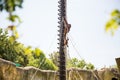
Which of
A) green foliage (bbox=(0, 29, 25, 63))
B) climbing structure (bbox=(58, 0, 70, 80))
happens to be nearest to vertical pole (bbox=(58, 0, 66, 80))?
climbing structure (bbox=(58, 0, 70, 80))

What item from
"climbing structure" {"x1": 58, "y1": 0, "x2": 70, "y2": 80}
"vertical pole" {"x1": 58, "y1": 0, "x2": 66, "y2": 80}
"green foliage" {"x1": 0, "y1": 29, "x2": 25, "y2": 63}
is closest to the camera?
"vertical pole" {"x1": 58, "y1": 0, "x2": 66, "y2": 80}

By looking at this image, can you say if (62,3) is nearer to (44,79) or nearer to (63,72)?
(63,72)

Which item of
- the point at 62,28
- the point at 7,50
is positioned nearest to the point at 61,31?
the point at 62,28

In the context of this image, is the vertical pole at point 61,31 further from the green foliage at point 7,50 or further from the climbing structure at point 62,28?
the green foliage at point 7,50

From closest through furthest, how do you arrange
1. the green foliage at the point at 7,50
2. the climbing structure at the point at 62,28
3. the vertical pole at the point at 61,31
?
1. the vertical pole at the point at 61,31
2. the climbing structure at the point at 62,28
3. the green foliage at the point at 7,50

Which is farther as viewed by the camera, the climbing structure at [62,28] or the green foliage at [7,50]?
the green foliage at [7,50]

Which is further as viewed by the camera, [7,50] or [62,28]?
[7,50]

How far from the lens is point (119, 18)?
121 cm

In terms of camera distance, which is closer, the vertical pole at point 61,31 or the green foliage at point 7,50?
the vertical pole at point 61,31

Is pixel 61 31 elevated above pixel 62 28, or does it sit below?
below

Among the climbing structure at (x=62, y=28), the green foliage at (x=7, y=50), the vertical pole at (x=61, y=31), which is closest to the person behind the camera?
the vertical pole at (x=61, y=31)

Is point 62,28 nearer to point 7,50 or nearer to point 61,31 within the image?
point 61,31

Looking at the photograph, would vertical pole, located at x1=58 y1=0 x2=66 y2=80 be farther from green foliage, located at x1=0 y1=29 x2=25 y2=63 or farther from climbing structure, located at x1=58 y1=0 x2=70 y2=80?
green foliage, located at x1=0 y1=29 x2=25 y2=63

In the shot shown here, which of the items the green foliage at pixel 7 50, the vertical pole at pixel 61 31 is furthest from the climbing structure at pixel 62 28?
the green foliage at pixel 7 50
